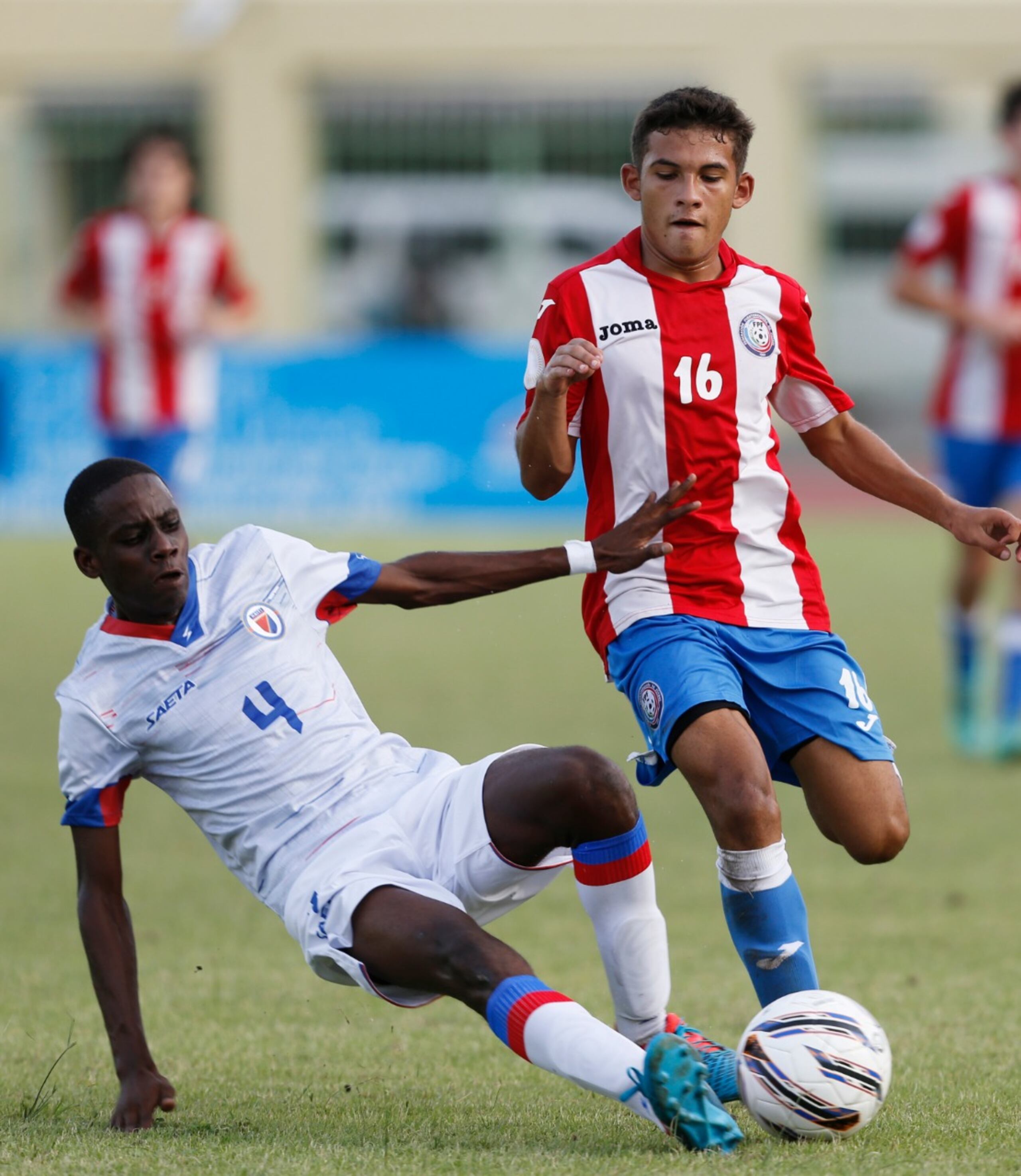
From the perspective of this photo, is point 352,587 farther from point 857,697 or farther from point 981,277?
point 981,277

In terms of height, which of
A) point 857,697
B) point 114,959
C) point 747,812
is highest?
point 857,697

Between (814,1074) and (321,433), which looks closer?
(814,1074)

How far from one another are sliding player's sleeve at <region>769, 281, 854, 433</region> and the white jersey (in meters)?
1.17

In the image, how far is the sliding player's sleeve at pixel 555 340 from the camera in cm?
434

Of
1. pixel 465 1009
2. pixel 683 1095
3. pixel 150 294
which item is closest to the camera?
pixel 683 1095

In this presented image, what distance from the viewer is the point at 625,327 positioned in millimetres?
4352

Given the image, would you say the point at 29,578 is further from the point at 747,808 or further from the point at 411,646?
the point at 747,808

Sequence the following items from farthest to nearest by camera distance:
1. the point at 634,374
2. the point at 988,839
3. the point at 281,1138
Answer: the point at 988,839 → the point at 634,374 → the point at 281,1138

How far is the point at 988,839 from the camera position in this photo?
23.2ft

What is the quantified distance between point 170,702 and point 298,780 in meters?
0.30

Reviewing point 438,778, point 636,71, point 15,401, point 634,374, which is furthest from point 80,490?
point 636,71

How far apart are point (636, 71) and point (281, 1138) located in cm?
2364

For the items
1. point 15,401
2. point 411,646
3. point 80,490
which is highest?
point 80,490

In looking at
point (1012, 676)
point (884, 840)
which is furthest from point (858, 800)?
point (1012, 676)
